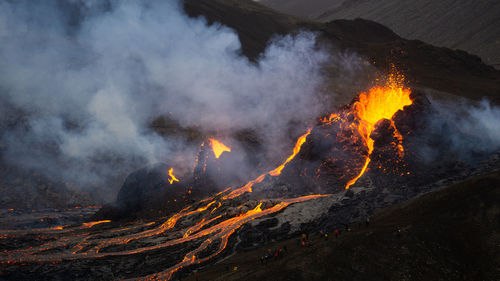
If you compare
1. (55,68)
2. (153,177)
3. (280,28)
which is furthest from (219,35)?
(153,177)

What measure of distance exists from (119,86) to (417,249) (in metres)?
109

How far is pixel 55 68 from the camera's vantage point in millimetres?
116938

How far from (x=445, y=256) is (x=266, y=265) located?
1768cm

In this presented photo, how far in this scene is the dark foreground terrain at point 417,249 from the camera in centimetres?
3116

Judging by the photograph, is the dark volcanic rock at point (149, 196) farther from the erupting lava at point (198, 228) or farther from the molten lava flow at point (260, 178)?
the molten lava flow at point (260, 178)

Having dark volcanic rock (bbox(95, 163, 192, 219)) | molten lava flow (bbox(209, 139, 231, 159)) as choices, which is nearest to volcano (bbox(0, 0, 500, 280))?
dark volcanic rock (bbox(95, 163, 192, 219))

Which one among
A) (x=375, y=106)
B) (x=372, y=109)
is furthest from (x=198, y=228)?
(x=375, y=106)

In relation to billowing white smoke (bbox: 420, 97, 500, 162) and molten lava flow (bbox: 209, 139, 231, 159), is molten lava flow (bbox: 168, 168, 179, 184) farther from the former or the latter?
billowing white smoke (bbox: 420, 97, 500, 162)

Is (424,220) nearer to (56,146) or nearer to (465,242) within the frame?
(465,242)

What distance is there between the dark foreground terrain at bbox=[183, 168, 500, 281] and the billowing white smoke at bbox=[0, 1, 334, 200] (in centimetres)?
4438

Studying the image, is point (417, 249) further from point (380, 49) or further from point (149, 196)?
point (380, 49)

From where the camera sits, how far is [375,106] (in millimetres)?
67625

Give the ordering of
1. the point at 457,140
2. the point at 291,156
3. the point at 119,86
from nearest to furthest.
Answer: the point at 457,140 → the point at 291,156 → the point at 119,86

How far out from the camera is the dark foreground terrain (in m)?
31.2
